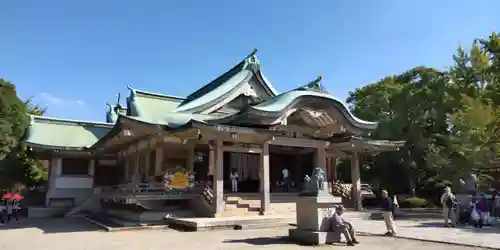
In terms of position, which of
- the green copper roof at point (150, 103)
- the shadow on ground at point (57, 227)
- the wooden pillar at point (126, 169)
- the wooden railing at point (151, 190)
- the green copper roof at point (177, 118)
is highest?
the green copper roof at point (150, 103)

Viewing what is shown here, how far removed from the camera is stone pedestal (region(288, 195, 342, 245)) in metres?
9.66

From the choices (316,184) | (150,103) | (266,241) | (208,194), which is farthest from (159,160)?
(316,184)

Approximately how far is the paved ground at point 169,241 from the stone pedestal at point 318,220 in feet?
1.54

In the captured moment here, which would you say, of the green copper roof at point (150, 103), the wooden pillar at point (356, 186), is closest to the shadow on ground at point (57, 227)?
the green copper roof at point (150, 103)

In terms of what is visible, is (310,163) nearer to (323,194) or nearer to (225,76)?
(225,76)

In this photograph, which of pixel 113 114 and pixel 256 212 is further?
pixel 113 114

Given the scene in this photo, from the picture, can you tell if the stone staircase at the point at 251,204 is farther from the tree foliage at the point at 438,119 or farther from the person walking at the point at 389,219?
the tree foliage at the point at 438,119

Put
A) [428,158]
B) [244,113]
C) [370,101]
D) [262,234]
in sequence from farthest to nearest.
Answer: [370,101]
[428,158]
[244,113]
[262,234]

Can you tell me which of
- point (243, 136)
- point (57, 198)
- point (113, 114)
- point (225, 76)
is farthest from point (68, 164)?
point (243, 136)

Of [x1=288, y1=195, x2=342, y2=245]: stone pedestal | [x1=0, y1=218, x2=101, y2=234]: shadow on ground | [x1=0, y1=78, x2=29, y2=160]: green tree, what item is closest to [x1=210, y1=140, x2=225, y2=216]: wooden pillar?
[x1=0, y1=218, x2=101, y2=234]: shadow on ground

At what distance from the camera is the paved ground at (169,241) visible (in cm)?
952

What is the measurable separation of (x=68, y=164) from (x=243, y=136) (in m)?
14.3

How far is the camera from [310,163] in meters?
21.8

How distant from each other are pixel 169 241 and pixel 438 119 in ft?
75.5
